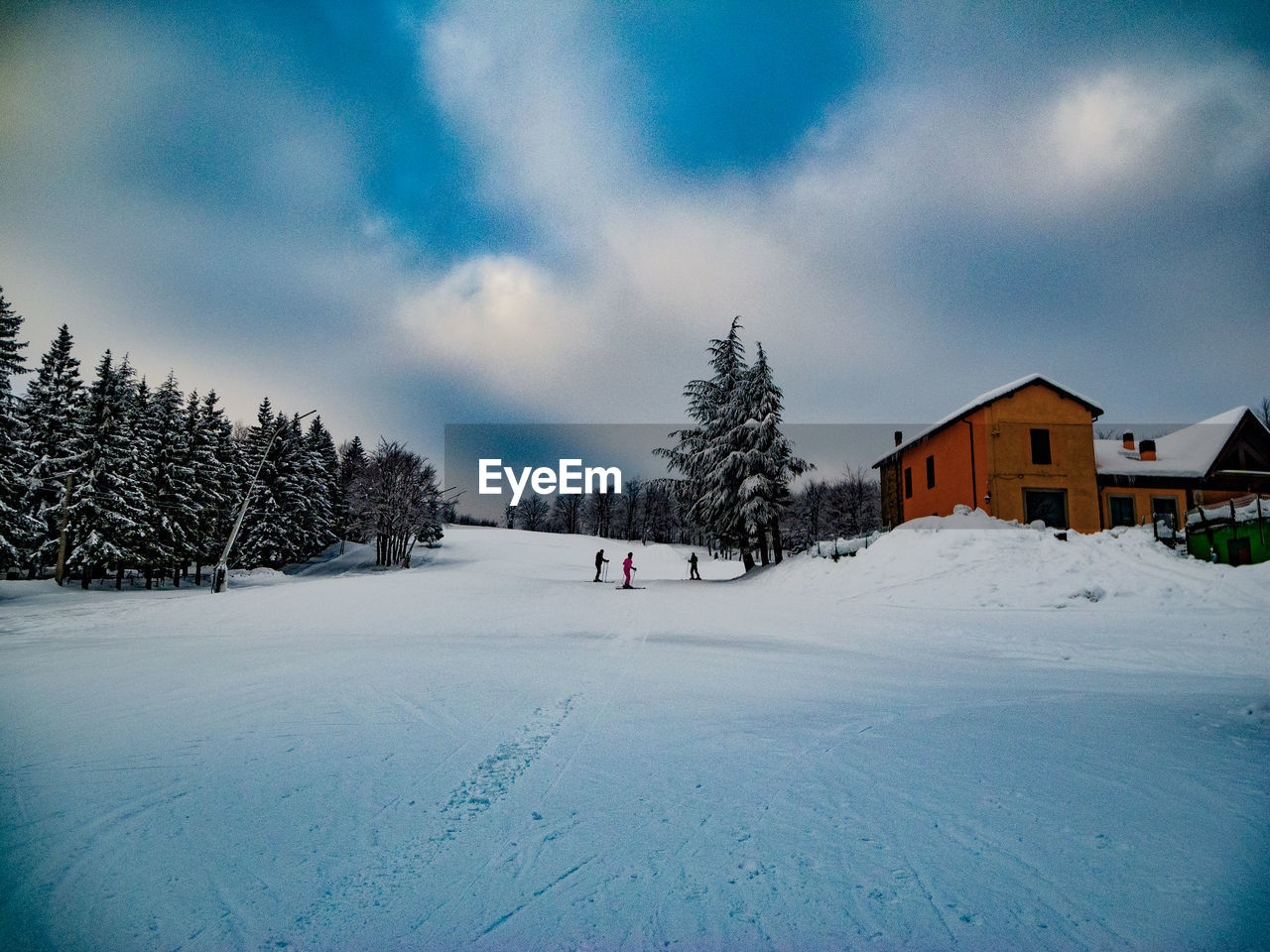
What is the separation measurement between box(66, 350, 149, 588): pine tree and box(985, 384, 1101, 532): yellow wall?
38402mm

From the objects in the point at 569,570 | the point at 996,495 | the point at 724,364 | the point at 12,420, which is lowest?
the point at 569,570

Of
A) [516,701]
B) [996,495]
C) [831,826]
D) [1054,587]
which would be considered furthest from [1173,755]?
[996,495]

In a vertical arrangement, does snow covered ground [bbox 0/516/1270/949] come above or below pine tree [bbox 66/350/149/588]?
below

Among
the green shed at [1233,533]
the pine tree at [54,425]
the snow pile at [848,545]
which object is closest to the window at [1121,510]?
the green shed at [1233,533]

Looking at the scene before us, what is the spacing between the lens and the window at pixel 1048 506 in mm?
23109

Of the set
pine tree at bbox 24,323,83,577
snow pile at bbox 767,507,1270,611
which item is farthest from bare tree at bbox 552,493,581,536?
snow pile at bbox 767,507,1270,611

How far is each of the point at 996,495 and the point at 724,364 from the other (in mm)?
12028

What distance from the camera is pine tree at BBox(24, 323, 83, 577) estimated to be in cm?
2700

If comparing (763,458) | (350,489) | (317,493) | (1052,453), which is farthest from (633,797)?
(350,489)

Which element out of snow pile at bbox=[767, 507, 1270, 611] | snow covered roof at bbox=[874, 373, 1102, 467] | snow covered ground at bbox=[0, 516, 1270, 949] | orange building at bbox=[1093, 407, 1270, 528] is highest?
snow covered roof at bbox=[874, 373, 1102, 467]

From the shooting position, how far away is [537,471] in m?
36.9

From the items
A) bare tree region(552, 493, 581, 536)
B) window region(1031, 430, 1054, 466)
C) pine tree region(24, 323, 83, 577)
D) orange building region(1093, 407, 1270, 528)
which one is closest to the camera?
window region(1031, 430, 1054, 466)

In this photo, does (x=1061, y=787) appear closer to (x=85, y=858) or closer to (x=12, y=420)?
(x=85, y=858)

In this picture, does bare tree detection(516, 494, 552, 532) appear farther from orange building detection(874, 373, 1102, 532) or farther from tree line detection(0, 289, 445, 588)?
orange building detection(874, 373, 1102, 532)
